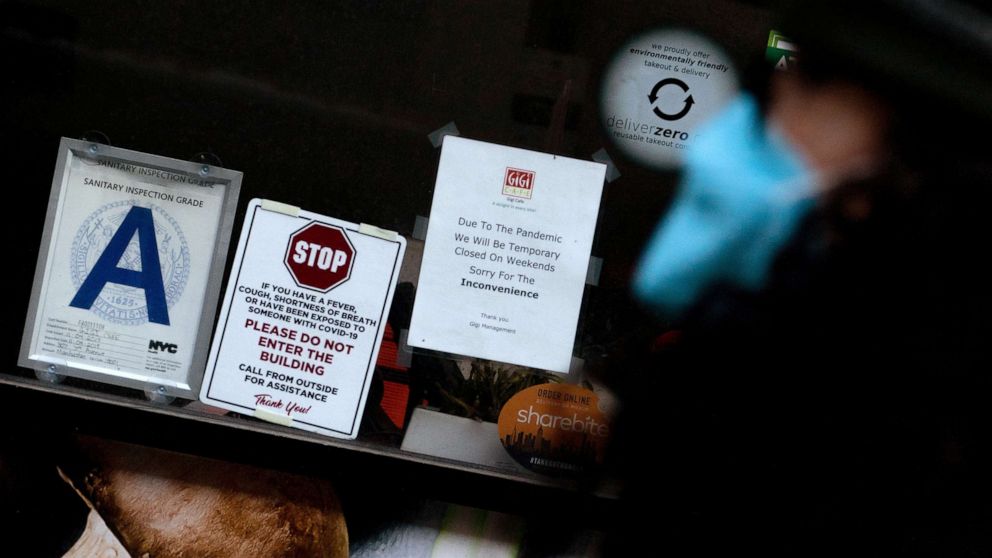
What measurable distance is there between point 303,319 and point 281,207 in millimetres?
315

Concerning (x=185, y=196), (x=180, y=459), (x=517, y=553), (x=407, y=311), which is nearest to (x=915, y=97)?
(x=407, y=311)

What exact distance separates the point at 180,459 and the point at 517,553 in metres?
1.01

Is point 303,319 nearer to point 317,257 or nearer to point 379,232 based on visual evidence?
point 317,257

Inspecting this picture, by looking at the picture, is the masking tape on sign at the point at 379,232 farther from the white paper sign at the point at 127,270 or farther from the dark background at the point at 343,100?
the white paper sign at the point at 127,270

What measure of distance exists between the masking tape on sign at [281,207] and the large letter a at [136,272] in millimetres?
325

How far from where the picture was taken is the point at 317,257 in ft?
8.01

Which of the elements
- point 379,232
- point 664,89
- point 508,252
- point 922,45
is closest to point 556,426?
point 508,252

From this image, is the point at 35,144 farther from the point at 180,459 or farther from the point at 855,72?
the point at 855,72

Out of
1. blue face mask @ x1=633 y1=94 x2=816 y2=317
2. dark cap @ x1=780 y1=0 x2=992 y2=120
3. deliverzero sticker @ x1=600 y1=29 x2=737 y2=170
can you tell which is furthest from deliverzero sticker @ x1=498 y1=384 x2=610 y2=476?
dark cap @ x1=780 y1=0 x2=992 y2=120

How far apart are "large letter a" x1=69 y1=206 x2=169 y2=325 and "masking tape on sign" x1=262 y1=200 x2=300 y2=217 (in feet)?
1.07

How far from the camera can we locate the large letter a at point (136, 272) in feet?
8.05

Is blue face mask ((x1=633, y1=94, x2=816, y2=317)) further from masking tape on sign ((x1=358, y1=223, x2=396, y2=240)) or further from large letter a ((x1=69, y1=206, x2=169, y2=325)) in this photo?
large letter a ((x1=69, y1=206, x2=169, y2=325))

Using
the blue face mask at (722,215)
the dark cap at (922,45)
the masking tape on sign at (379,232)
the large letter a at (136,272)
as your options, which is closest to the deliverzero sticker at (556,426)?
the blue face mask at (722,215)

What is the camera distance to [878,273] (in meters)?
2.01
